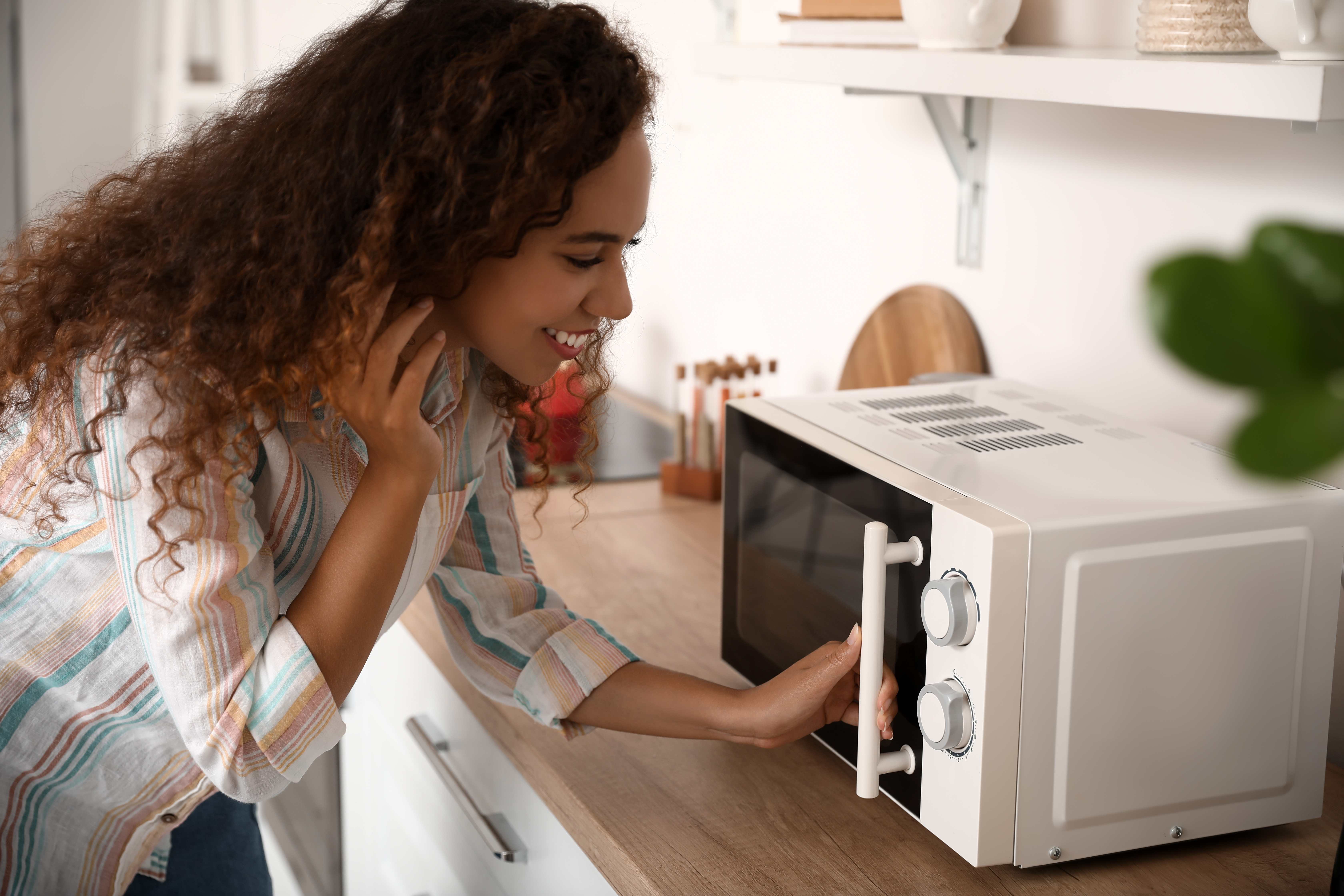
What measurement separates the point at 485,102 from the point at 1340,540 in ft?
2.03

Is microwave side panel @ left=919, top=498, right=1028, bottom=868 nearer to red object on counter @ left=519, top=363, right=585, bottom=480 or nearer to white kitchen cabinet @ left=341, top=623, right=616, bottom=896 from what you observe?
Result: white kitchen cabinet @ left=341, top=623, right=616, bottom=896

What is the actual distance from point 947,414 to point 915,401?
5cm

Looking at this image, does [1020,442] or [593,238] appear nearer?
[593,238]

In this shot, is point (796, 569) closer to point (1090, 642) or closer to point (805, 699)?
point (805, 699)

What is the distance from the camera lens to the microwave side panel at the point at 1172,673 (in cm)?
76

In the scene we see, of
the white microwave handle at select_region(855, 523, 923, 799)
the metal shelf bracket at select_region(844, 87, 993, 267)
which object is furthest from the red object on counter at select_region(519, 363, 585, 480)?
the white microwave handle at select_region(855, 523, 923, 799)

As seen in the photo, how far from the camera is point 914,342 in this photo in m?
1.44

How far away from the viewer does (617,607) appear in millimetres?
1294

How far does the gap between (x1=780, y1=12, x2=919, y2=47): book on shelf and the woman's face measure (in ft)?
1.55

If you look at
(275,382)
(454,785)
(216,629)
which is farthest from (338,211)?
(454,785)

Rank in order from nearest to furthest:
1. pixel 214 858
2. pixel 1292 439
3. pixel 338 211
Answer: pixel 1292 439, pixel 338 211, pixel 214 858

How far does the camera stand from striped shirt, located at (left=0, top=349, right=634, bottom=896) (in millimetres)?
750

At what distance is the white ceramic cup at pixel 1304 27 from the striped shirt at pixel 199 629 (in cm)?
60

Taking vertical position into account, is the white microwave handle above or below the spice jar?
below
